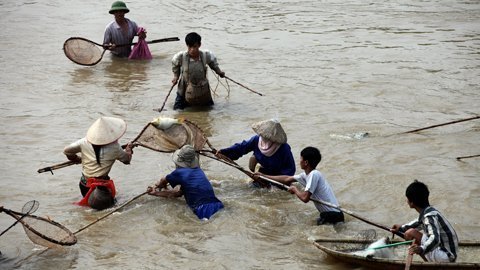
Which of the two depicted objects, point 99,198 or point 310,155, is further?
point 99,198

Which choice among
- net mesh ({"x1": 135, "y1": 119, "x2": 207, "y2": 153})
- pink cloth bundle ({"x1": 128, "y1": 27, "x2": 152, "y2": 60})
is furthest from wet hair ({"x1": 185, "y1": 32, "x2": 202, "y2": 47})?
pink cloth bundle ({"x1": 128, "y1": 27, "x2": 152, "y2": 60})

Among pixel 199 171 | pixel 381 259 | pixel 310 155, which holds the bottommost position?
pixel 381 259

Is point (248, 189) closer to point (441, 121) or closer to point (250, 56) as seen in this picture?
point (441, 121)

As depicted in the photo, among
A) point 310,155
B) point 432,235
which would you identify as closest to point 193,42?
point 310,155

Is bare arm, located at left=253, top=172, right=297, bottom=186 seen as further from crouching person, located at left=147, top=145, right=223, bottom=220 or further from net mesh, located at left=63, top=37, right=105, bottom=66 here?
net mesh, located at left=63, top=37, right=105, bottom=66

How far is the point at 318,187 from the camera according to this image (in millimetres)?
6438

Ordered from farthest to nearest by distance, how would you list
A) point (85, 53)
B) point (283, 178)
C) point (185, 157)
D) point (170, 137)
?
1. point (85, 53)
2. point (170, 137)
3. point (283, 178)
4. point (185, 157)

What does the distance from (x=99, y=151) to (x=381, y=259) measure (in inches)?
115

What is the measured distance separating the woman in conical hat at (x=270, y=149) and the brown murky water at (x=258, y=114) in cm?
29

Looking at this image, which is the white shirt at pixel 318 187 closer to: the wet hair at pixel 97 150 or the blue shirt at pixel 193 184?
the blue shirt at pixel 193 184

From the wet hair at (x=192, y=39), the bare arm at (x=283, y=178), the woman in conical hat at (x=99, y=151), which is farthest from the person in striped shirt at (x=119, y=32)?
the bare arm at (x=283, y=178)

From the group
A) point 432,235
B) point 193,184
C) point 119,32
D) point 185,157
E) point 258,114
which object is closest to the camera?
point 432,235

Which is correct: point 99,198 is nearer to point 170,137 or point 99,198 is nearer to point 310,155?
point 170,137

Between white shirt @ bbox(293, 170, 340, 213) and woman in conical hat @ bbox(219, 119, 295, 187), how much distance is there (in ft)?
2.22
